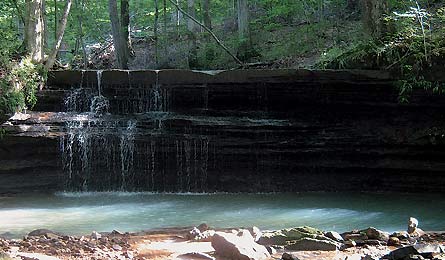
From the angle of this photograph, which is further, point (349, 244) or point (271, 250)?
point (349, 244)

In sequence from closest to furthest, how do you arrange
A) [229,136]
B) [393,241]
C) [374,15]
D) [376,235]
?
[393,241], [376,235], [229,136], [374,15]

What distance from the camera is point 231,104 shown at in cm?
1345

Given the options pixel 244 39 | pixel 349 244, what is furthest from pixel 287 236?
pixel 244 39

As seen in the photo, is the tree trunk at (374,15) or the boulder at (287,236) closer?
the boulder at (287,236)

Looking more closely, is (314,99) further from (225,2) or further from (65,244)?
(225,2)

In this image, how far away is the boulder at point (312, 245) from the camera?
743cm

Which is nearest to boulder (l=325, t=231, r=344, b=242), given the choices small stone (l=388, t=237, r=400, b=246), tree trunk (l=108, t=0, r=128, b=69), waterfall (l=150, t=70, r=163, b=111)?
small stone (l=388, t=237, r=400, b=246)

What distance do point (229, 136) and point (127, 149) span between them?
255 cm

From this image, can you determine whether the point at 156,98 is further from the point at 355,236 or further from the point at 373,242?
the point at 373,242

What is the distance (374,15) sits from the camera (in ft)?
45.3

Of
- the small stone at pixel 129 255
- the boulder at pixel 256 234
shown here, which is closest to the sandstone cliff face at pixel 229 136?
the boulder at pixel 256 234

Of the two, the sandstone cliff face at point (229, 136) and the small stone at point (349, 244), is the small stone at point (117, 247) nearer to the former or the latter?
the small stone at point (349, 244)

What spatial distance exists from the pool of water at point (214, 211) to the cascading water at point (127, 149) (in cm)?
56

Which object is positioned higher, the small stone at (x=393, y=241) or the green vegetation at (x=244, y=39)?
the green vegetation at (x=244, y=39)
